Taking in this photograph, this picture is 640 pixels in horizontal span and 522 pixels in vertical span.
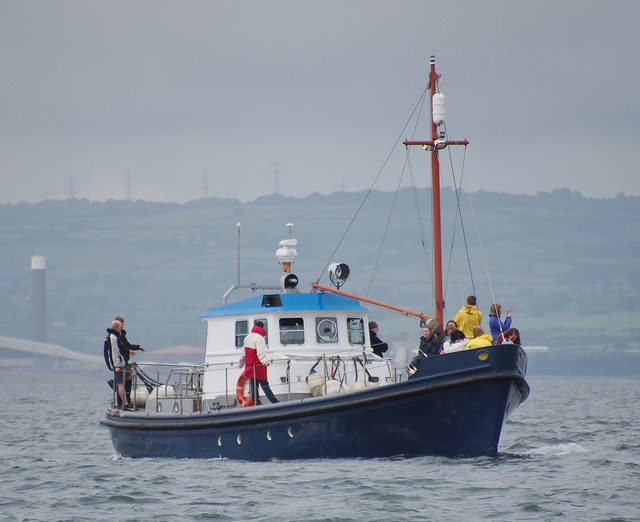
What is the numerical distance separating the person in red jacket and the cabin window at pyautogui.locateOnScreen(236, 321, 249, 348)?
1907 mm

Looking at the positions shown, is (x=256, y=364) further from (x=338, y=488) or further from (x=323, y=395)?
(x=338, y=488)

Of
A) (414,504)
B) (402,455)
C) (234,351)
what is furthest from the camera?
(234,351)

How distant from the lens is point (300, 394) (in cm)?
2188

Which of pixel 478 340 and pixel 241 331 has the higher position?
pixel 241 331

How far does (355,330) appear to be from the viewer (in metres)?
23.4

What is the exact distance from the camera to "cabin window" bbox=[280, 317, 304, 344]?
2269 cm

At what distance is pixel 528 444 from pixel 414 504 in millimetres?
10379

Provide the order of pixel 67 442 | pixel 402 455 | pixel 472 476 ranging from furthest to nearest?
pixel 67 442 < pixel 402 455 < pixel 472 476

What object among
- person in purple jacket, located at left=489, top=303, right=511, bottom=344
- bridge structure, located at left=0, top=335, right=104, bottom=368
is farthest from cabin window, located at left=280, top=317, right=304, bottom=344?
bridge structure, located at left=0, top=335, right=104, bottom=368

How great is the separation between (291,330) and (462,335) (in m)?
3.92

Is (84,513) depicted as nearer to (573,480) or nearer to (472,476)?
(472,476)

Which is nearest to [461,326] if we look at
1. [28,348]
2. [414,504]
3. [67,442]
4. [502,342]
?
[502,342]

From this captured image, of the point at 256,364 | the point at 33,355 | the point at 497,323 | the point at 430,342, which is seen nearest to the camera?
the point at 430,342

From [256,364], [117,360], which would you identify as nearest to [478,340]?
[256,364]
